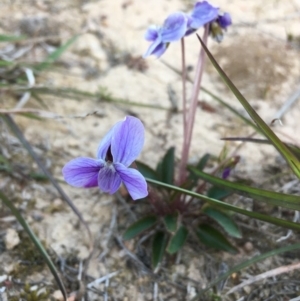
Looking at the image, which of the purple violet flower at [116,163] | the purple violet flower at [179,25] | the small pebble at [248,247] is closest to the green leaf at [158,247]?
the small pebble at [248,247]

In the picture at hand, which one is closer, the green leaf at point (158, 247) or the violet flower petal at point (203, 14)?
the violet flower petal at point (203, 14)

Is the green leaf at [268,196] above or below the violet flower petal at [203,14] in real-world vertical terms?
below

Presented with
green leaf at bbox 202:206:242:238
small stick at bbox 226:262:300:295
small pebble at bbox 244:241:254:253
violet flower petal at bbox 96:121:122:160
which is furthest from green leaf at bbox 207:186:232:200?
violet flower petal at bbox 96:121:122:160

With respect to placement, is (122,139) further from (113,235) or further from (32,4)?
(32,4)

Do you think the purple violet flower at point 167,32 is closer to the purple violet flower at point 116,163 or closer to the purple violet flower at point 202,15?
the purple violet flower at point 202,15

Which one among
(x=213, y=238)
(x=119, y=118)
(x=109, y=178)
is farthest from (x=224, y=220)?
(x=119, y=118)

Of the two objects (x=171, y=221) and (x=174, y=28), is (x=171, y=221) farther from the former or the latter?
(x=174, y=28)
